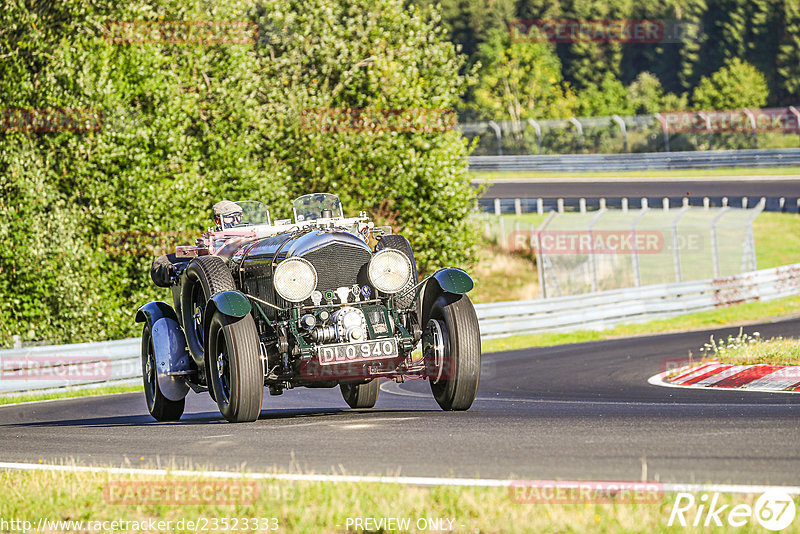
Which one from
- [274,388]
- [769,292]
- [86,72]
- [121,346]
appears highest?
[86,72]

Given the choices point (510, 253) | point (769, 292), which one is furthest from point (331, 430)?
point (510, 253)

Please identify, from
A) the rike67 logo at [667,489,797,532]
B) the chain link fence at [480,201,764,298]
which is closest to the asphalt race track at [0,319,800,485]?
the rike67 logo at [667,489,797,532]

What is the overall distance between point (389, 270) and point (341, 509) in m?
4.13

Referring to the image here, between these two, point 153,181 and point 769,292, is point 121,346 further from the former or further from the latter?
point 769,292

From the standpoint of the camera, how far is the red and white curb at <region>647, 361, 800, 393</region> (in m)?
11.8

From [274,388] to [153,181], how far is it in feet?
49.3

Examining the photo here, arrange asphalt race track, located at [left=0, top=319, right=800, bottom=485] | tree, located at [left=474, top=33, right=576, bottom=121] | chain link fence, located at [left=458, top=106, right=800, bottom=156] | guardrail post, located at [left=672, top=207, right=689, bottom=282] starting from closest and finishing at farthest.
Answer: asphalt race track, located at [left=0, top=319, right=800, bottom=485] → guardrail post, located at [left=672, top=207, right=689, bottom=282] → chain link fence, located at [left=458, top=106, right=800, bottom=156] → tree, located at [left=474, top=33, right=576, bottom=121]

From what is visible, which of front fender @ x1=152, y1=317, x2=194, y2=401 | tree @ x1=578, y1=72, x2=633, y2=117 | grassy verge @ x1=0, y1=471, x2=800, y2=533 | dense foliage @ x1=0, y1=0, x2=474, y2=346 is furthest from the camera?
tree @ x1=578, y1=72, x2=633, y2=117

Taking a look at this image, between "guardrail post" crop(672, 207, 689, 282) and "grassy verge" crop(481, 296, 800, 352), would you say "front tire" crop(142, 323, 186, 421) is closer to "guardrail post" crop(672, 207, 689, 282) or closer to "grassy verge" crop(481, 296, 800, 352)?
"grassy verge" crop(481, 296, 800, 352)

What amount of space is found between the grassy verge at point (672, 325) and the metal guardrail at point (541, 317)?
0.87 ft

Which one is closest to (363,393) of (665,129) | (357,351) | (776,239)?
(357,351)

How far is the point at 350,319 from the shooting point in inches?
355

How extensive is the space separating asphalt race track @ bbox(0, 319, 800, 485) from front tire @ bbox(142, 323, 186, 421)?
0.19 meters

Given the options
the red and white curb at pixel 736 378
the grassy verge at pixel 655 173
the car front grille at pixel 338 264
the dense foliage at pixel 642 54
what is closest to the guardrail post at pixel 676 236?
the red and white curb at pixel 736 378
